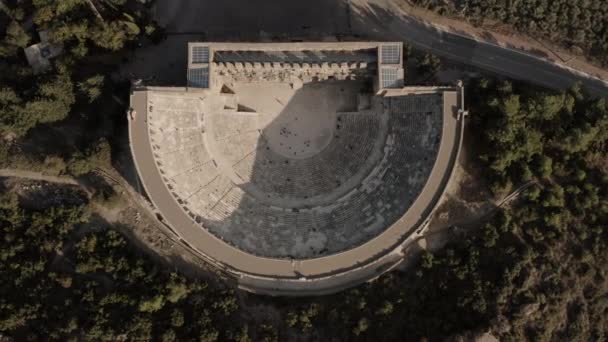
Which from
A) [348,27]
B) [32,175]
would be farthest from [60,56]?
[348,27]

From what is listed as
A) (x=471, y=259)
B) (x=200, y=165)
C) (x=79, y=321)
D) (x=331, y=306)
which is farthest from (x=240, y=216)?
(x=471, y=259)

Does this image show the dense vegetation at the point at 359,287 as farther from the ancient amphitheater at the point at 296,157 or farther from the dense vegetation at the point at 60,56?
the ancient amphitheater at the point at 296,157

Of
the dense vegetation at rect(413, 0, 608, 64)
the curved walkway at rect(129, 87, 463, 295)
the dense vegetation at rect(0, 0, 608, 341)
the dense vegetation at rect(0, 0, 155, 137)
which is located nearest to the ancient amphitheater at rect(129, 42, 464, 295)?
the curved walkway at rect(129, 87, 463, 295)

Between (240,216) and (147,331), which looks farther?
(240,216)

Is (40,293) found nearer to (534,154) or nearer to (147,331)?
(147,331)

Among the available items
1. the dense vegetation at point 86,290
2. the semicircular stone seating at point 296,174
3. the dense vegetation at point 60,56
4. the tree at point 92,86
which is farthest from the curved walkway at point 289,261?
the dense vegetation at point 60,56

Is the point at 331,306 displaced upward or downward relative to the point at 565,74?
downward
